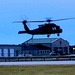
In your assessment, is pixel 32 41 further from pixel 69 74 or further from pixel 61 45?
pixel 69 74

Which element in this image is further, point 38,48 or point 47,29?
point 38,48

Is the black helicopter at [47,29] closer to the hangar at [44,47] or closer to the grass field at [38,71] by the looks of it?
the grass field at [38,71]

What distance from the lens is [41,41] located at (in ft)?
363

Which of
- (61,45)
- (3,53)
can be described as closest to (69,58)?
(3,53)

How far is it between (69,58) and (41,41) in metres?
57.3

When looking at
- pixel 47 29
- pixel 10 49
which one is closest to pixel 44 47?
pixel 10 49

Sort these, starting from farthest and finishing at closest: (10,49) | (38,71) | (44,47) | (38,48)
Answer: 1. (44,47)
2. (38,48)
3. (10,49)
4. (38,71)

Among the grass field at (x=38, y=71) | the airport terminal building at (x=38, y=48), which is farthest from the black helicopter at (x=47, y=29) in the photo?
the airport terminal building at (x=38, y=48)

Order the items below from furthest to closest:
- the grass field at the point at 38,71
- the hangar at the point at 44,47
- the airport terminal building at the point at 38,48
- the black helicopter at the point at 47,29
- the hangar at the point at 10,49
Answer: the hangar at the point at 44,47
the airport terminal building at the point at 38,48
the hangar at the point at 10,49
the black helicopter at the point at 47,29
the grass field at the point at 38,71

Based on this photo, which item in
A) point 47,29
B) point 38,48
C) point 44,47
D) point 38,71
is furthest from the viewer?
point 44,47

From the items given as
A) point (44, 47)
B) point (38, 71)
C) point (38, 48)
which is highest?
point (44, 47)

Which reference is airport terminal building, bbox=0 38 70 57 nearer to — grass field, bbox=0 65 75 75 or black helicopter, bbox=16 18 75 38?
black helicopter, bbox=16 18 75 38

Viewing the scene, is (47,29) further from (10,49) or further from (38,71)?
(10,49)

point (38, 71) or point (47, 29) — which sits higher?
point (47, 29)
